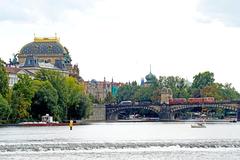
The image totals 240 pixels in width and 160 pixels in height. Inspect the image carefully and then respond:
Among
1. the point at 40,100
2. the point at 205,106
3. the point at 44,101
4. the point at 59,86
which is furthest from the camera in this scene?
the point at 205,106

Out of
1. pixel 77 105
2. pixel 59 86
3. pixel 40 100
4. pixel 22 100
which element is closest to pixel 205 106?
pixel 77 105

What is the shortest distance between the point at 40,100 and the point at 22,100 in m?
6.39

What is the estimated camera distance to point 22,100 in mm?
130625

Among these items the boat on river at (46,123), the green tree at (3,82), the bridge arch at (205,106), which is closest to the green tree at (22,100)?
the green tree at (3,82)

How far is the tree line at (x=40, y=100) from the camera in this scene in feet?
424

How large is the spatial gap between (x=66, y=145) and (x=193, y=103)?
12132 cm

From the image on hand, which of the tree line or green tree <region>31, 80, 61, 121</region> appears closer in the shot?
the tree line

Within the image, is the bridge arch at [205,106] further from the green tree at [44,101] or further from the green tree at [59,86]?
the green tree at [44,101]

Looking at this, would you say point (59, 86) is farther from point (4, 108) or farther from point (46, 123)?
point (4, 108)

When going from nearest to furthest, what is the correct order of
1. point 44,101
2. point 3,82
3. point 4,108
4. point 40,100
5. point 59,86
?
1. point 4,108
2. point 3,82
3. point 44,101
4. point 40,100
5. point 59,86

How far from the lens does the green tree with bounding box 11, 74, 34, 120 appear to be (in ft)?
428

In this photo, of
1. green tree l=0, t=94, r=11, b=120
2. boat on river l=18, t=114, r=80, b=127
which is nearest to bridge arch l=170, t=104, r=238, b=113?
boat on river l=18, t=114, r=80, b=127

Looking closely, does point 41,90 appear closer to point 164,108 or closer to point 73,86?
point 73,86

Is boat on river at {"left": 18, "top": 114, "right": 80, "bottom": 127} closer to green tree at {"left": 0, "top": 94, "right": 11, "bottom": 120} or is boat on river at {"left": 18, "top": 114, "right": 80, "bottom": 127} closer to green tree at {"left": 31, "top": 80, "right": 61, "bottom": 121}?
green tree at {"left": 31, "top": 80, "right": 61, "bottom": 121}
